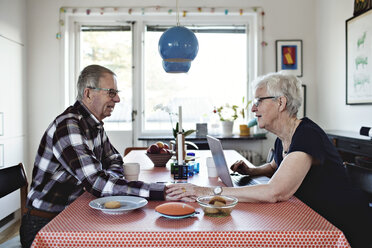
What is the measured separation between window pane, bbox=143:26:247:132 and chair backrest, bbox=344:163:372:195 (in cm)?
296

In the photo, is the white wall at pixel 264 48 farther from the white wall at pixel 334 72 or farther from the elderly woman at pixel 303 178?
the elderly woman at pixel 303 178

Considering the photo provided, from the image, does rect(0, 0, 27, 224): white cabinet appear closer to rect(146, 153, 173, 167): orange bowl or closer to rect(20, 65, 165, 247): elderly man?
rect(146, 153, 173, 167): orange bowl

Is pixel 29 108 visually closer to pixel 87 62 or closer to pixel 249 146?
pixel 87 62

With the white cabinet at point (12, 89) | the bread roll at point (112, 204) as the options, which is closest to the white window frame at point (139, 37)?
the white cabinet at point (12, 89)

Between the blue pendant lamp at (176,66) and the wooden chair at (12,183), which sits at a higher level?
the blue pendant lamp at (176,66)

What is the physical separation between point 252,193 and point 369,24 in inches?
97.8

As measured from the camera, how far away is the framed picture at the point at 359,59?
10.9ft

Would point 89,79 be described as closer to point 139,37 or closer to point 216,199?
point 216,199

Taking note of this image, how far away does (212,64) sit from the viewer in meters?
4.86

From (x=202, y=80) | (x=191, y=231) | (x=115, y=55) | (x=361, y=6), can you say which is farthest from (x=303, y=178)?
(x=115, y=55)

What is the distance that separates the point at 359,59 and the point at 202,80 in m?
1.94

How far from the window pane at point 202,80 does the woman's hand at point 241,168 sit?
8.40 ft

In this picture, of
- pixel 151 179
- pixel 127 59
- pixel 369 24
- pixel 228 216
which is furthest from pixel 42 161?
pixel 127 59

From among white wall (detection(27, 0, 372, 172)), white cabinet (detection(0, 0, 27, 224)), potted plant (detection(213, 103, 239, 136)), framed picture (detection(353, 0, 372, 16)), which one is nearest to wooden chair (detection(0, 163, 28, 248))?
white cabinet (detection(0, 0, 27, 224))
